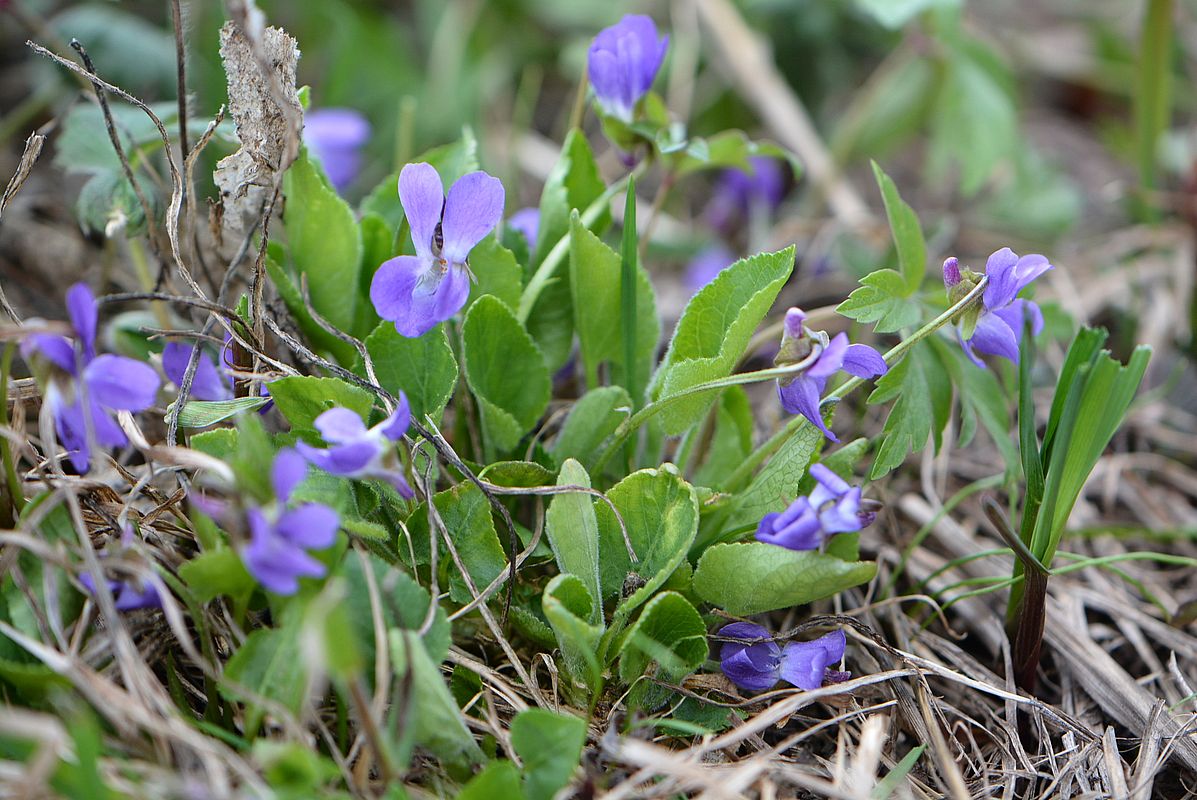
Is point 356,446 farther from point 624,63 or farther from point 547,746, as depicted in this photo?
point 624,63

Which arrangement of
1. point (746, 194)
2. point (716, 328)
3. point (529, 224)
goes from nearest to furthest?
point (716, 328) < point (529, 224) < point (746, 194)

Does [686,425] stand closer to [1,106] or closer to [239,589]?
[239,589]

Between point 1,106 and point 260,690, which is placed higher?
point 1,106

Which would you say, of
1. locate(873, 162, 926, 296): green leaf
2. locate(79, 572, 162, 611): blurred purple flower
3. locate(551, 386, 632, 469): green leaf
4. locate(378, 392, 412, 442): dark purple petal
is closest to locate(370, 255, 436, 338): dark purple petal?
locate(378, 392, 412, 442): dark purple petal

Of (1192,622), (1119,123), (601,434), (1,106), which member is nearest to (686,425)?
(601,434)

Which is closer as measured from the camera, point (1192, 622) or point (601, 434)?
point (601, 434)

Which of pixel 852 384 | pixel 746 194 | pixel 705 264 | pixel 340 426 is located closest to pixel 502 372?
pixel 340 426
